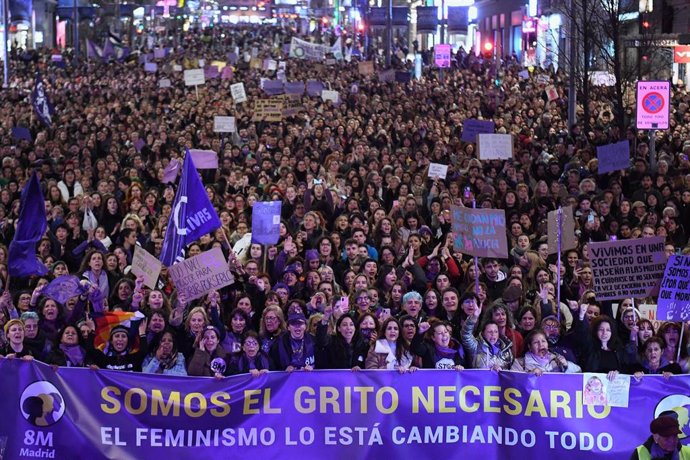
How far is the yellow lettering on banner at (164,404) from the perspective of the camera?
8.75 meters

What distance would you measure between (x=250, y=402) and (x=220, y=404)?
0.66 ft

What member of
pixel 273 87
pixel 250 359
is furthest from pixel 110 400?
pixel 273 87

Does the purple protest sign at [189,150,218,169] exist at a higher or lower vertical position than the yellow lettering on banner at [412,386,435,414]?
higher

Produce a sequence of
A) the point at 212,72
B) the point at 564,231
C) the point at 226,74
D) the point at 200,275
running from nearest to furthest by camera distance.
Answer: the point at 200,275, the point at 564,231, the point at 212,72, the point at 226,74

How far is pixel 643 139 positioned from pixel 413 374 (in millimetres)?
16247

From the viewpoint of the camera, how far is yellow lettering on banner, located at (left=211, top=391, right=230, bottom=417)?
876 centimetres

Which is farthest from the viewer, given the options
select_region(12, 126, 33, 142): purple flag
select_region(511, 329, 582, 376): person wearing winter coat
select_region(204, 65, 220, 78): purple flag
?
select_region(204, 65, 220, 78): purple flag

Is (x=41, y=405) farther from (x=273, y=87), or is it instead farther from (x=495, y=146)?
(x=273, y=87)

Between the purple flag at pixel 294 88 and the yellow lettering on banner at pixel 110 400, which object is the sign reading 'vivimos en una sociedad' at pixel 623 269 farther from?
the purple flag at pixel 294 88

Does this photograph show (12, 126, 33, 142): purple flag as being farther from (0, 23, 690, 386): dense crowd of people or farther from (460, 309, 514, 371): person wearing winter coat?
(460, 309, 514, 371): person wearing winter coat

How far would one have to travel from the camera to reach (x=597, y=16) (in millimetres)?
29047

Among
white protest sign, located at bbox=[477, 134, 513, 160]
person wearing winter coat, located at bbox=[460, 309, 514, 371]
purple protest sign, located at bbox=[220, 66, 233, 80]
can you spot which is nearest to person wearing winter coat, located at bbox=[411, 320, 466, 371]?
person wearing winter coat, located at bbox=[460, 309, 514, 371]

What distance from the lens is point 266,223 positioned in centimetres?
1308

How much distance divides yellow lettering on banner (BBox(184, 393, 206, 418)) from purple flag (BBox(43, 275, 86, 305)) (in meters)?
2.30
